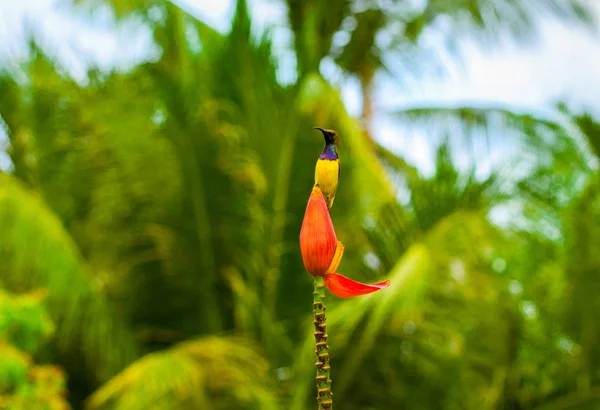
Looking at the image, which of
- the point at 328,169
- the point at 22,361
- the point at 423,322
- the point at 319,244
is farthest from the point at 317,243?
the point at 423,322

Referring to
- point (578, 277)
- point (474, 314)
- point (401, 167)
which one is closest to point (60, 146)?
point (401, 167)

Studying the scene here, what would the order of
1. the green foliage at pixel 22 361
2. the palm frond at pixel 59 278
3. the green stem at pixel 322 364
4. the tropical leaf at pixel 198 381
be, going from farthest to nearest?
the palm frond at pixel 59 278, the tropical leaf at pixel 198 381, the green foliage at pixel 22 361, the green stem at pixel 322 364

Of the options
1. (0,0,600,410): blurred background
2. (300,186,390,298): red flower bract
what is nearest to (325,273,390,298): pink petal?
(300,186,390,298): red flower bract

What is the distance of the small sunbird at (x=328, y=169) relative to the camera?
30.8 inches

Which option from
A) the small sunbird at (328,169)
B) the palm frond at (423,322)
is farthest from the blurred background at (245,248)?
the small sunbird at (328,169)

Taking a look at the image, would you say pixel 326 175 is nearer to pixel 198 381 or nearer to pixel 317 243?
pixel 317 243

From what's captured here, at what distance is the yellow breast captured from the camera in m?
0.78

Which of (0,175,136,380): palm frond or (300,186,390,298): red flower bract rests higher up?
(300,186,390,298): red flower bract

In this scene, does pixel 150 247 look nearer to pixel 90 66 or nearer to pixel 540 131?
pixel 90 66

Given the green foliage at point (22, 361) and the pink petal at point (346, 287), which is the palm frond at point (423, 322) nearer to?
the green foliage at point (22, 361)

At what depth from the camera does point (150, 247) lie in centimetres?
375

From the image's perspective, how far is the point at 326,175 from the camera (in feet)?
2.57

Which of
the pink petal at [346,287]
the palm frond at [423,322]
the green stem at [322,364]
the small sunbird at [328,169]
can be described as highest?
→ the small sunbird at [328,169]

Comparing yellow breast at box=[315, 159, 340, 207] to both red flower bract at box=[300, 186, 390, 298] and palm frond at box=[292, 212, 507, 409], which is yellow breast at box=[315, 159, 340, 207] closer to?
red flower bract at box=[300, 186, 390, 298]
